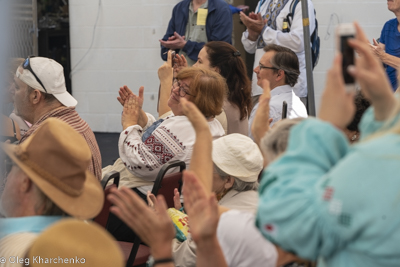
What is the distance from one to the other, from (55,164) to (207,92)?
5.22 feet

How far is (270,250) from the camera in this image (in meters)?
1.58

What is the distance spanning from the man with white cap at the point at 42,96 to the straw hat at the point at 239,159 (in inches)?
32.1

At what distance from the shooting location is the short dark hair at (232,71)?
3578 millimetres

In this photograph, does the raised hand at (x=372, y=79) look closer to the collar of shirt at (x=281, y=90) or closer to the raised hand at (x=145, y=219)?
the raised hand at (x=145, y=219)

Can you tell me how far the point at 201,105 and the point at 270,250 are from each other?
53.2 inches

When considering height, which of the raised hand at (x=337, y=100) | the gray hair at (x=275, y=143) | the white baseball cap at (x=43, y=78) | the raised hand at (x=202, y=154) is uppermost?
the raised hand at (x=337, y=100)

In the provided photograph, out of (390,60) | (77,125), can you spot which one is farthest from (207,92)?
(390,60)

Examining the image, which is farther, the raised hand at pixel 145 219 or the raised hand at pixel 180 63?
the raised hand at pixel 180 63

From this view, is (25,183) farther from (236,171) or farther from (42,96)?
(42,96)

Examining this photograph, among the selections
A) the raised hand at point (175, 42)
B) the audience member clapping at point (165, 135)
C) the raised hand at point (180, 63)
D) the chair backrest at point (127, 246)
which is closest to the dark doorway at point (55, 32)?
the raised hand at point (175, 42)

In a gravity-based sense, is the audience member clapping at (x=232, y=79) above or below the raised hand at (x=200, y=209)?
below

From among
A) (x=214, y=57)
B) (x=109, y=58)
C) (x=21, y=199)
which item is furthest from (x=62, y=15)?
(x=21, y=199)

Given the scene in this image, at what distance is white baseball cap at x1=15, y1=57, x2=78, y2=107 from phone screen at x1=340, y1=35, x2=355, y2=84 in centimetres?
197

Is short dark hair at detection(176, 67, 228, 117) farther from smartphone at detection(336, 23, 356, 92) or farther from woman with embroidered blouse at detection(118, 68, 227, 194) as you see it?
smartphone at detection(336, 23, 356, 92)
